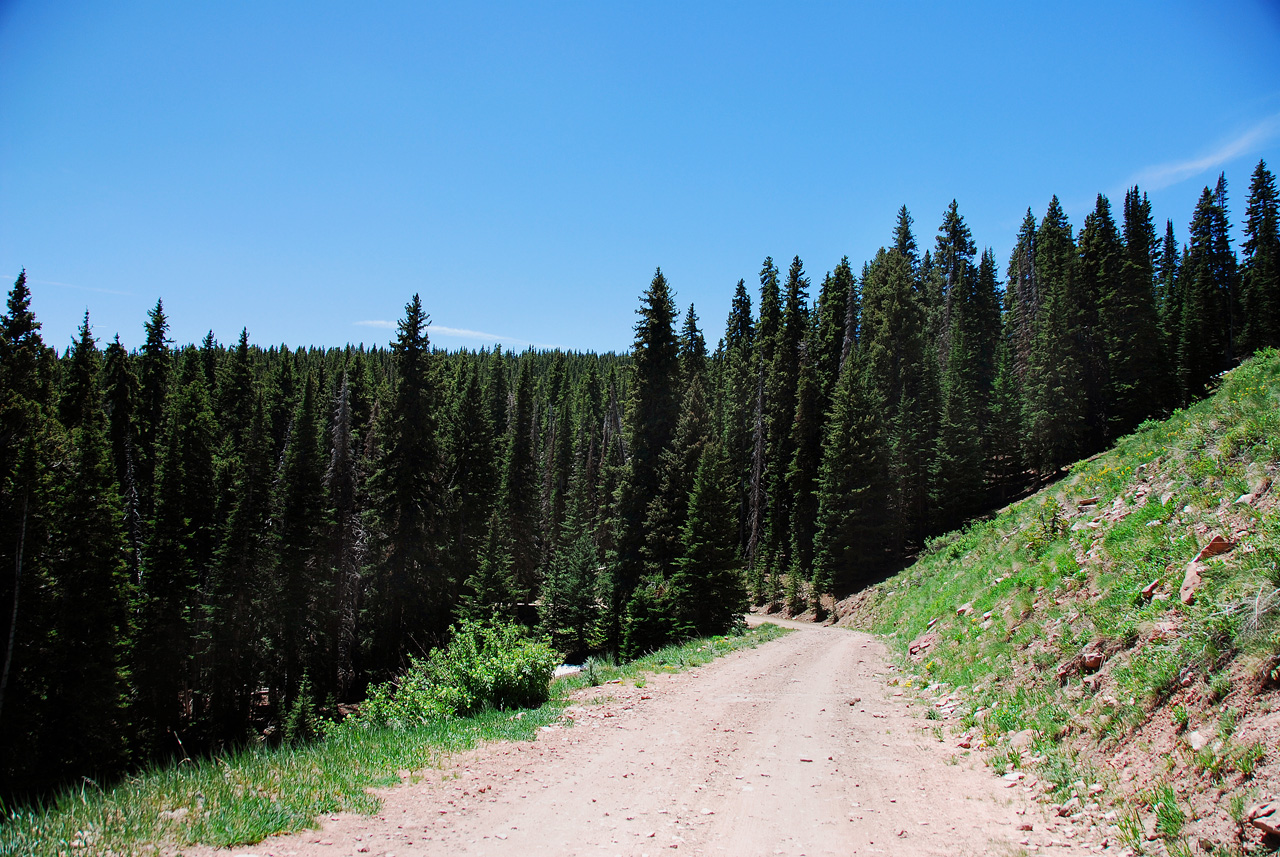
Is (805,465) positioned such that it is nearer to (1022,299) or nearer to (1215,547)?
(1215,547)

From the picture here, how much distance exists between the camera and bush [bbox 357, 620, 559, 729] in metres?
9.93

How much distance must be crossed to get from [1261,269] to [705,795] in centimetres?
8231

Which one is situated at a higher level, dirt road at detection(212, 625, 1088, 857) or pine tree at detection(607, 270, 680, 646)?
pine tree at detection(607, 270, 680, 646)

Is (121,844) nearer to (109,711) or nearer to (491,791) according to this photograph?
(491,791)

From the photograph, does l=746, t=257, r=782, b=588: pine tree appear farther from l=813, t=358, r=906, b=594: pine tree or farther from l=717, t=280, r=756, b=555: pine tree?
l=813, t=358, r=906, b=594: pine tree

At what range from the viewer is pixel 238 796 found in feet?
17.5

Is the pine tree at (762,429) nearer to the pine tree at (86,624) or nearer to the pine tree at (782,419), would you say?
the pine tree at (782,419)

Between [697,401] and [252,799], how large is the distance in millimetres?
24289

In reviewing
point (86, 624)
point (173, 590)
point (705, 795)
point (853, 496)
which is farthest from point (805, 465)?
point (705, 795)

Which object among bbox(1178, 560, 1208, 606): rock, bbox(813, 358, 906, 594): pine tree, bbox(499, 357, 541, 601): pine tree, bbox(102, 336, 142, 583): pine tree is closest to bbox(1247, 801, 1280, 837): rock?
bbox(1178, 560, 1208, 606): rock

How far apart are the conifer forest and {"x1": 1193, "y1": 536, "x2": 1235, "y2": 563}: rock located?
17.0 metres

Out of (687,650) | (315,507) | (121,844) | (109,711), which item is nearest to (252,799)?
(121,844)

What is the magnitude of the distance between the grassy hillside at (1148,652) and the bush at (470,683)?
21.2 feet

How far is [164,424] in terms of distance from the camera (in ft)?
154
